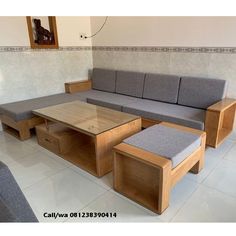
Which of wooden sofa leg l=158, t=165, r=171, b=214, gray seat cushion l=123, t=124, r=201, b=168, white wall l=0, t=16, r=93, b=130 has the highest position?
white wall l=0, t=16, r=93, b=130

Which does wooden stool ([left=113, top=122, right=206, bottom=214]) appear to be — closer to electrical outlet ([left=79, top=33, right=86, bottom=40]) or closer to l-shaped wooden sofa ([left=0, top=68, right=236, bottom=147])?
Result: l-shaped wooden sofa ([left=0, top=68, right=236, bottom=147])

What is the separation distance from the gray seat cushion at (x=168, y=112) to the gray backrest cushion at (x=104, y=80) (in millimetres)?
771

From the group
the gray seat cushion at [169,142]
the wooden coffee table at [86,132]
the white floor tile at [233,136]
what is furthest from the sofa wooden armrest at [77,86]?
the white floor tile at [233,136]

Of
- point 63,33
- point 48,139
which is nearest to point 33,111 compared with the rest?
point 48,139

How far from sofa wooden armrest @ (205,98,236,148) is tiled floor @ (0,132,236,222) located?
0.68 feet

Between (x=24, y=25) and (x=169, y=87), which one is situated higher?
(x=24, y=25)

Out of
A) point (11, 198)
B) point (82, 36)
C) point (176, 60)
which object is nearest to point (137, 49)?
point (176, 60)

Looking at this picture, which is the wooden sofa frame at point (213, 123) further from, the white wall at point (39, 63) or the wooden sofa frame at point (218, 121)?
the white wall at point (39, 63)

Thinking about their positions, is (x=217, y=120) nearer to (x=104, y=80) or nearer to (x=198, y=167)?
(x=198, y=167)

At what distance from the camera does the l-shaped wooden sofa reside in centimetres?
227

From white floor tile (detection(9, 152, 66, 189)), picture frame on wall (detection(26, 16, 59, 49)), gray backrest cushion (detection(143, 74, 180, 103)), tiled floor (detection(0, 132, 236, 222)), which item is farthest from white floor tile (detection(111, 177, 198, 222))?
picture frame on wall (detection(26, 16, 59, 49))

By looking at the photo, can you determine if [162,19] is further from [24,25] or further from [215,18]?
[24,25]

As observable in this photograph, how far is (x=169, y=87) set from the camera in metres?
2.88
